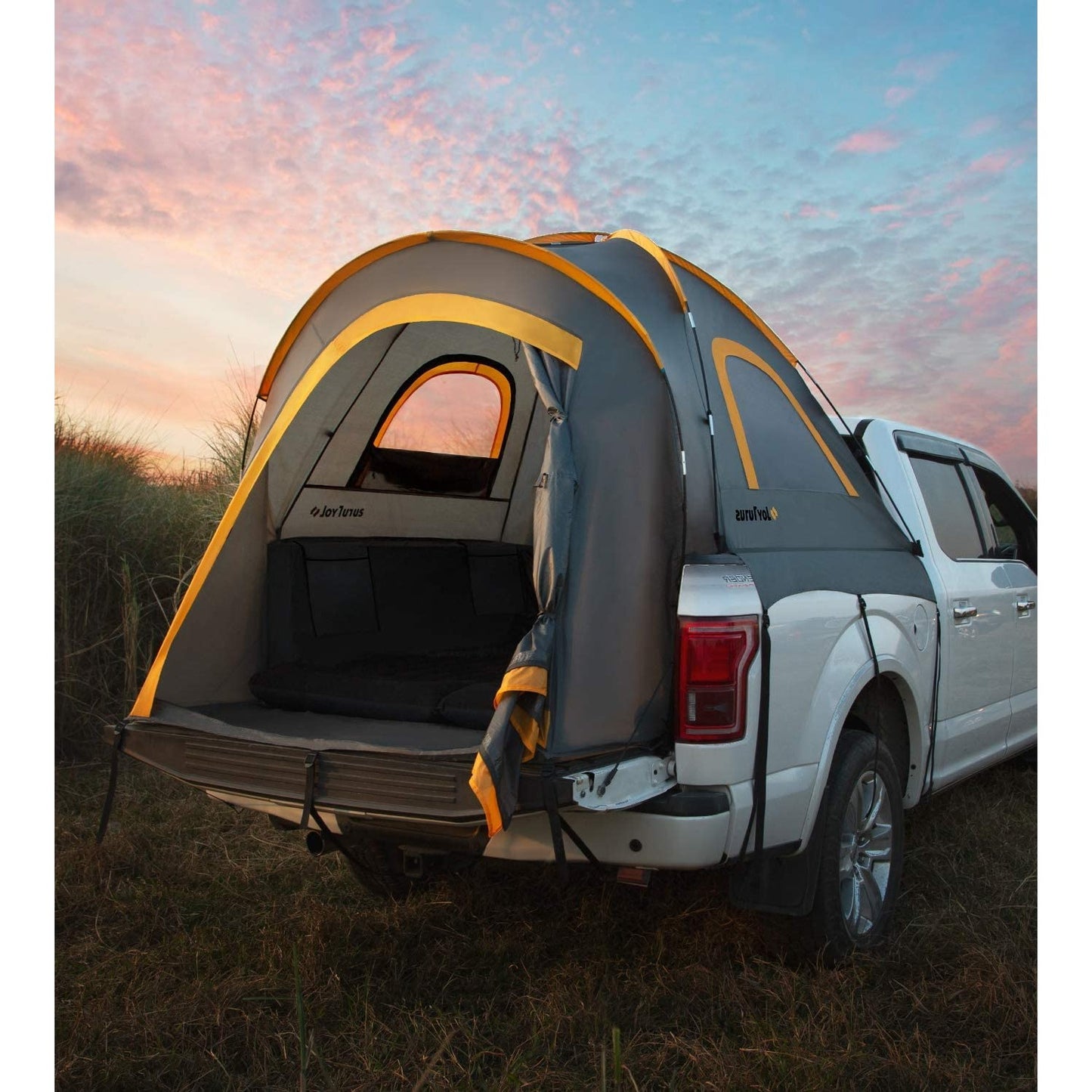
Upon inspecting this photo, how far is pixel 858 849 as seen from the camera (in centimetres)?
373

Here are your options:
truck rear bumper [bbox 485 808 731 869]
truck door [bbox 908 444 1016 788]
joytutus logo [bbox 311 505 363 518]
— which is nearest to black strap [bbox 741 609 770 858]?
truck rear bumper [bbox 485 808 731 869]

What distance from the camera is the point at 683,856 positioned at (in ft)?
9.66

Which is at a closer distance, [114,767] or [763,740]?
[763,740]

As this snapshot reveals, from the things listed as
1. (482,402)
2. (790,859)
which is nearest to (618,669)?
(790,859)

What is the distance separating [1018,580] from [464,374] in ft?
10.6

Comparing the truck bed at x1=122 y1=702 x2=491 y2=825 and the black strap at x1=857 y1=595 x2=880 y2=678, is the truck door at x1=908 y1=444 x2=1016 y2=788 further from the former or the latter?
the truck bed at x1=122 y1=702 x2=491 y2=825

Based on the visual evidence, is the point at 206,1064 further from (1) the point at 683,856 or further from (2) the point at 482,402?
(2) the point at 482,402

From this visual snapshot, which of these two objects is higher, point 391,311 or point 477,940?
point 391,311

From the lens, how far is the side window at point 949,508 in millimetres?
4719

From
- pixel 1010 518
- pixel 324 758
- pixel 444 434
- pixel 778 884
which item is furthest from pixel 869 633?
pixel 444 434

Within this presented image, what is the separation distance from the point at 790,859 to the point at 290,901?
220cm

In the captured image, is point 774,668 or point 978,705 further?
point 978,705

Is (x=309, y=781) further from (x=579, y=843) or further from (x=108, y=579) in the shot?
(x=108, y=579)

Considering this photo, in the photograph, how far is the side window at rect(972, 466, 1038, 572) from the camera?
5480 millimetres
